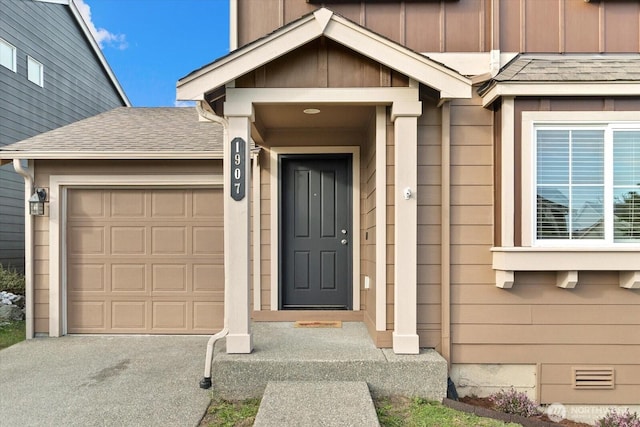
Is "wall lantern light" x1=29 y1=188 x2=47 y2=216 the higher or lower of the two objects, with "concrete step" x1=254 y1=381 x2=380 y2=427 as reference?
→ higher

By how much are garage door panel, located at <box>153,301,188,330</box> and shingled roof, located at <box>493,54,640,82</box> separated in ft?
14.4

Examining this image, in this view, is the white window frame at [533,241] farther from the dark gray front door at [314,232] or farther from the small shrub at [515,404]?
the dark gray front door at [314,232]

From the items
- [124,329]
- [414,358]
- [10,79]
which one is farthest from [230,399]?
[10,79]

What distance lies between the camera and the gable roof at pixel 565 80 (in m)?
3.51

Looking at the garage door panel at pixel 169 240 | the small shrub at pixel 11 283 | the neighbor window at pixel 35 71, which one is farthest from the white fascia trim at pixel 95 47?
the garage door panel at pixel 169 240

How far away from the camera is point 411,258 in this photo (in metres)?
3.57

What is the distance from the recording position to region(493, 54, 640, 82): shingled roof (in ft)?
11.6

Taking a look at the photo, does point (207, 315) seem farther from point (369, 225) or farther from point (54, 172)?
point (54, 172)

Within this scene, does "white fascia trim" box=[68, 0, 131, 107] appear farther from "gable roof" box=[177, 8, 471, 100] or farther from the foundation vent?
the foundation vent

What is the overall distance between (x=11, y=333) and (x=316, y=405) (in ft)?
15.8

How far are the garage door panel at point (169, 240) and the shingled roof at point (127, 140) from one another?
951 mm

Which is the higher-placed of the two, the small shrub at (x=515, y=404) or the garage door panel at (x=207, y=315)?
the garage door panel at (x=207, y=315)

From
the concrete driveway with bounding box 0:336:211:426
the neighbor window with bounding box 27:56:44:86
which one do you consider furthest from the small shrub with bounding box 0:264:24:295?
the neighbor window with bounding box 27:56:44:86

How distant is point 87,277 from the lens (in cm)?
534
